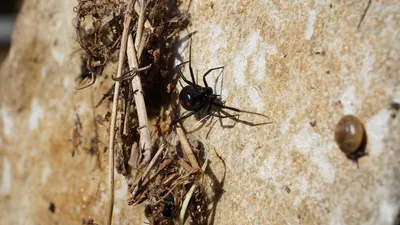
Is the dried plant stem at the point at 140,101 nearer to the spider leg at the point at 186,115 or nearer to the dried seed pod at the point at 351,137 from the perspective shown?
the spider leg at the point at 186,115

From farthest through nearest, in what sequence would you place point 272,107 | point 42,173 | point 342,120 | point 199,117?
point 42,173 < point 199,117 < point 272,107 < point 342,120

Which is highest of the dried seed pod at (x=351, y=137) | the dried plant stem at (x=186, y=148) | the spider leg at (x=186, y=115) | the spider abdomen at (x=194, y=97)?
the spider abdomen at (x=194, y=97)

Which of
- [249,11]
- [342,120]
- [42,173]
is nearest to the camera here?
[342,120]

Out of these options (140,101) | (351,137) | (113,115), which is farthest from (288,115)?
(113,115)

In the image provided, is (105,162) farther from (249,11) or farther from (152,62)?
(249,11)

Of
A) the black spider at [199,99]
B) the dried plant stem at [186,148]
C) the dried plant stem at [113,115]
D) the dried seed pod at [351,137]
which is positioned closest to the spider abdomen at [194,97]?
the black spider at [199,99]

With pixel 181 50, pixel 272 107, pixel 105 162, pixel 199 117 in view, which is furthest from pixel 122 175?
pixel 272 107

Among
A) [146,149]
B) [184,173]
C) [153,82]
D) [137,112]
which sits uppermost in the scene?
[153,82]
